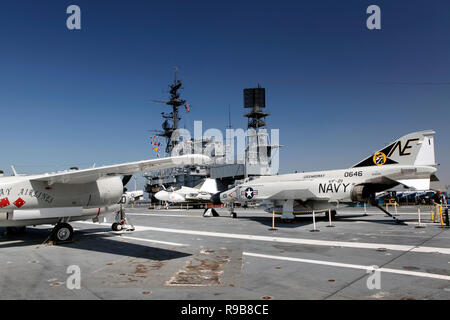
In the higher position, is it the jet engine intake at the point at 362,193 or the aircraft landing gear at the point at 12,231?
the jet engine intake at the point at 362,193

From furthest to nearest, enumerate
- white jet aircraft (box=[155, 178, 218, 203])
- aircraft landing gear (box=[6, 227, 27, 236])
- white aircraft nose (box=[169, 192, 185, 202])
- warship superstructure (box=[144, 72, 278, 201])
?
warship superstructure (box=[144, 72, 278, 201]) → white jet aircraft (box=[155, 178, 218, 203]) → white aircraft nose (box=[169, 192, 185, 202]) → aircraft landing gear (box=[6, 227, 27, 236])

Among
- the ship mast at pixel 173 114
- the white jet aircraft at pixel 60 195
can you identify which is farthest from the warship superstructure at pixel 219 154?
the white jet aircraft at pixel 60 195

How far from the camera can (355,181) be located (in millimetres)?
17734

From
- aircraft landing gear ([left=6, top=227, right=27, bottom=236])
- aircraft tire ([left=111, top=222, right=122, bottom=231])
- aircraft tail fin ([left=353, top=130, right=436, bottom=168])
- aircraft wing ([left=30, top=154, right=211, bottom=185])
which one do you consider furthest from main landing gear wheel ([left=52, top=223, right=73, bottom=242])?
aircraft tail fin ([left=353, top=130, right=436, bottom=168])

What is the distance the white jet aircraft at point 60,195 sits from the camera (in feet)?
33.0

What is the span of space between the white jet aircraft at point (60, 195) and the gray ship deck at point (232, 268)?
107 cm

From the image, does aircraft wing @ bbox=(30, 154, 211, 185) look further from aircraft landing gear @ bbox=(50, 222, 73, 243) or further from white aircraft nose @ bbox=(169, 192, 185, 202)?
white aircraft nose @ bbox=(169, 192, 185, 202)

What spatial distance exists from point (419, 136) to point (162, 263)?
52.8 ft

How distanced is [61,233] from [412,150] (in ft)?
61.7

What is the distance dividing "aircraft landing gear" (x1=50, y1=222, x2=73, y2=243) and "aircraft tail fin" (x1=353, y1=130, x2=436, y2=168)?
58.9ft

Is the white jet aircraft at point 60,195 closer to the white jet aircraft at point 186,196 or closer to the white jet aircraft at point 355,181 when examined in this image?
the white jet aircraft at point 355,181

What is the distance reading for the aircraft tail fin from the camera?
15.7 meters
